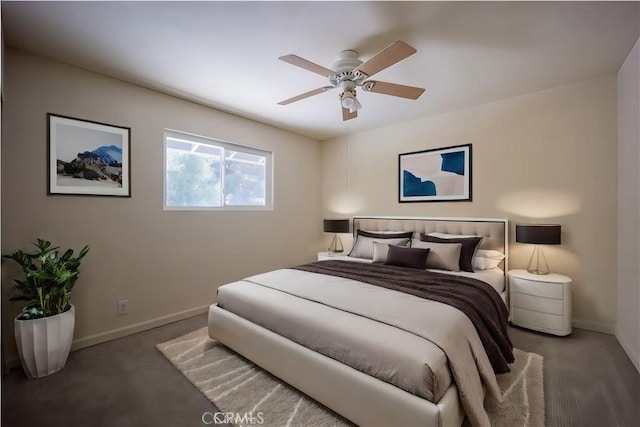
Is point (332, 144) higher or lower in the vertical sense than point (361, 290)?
higher

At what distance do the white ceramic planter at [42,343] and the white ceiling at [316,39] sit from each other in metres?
2.11

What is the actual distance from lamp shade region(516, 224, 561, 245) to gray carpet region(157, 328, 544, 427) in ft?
3.46

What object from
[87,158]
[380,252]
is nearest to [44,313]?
[87,158]

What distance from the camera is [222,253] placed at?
3607 mm

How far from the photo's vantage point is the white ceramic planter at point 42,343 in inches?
78.7

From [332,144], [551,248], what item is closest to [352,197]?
[332,144]

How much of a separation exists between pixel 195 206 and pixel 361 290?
2315mm

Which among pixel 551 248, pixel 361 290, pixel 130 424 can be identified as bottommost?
pixel 130 424

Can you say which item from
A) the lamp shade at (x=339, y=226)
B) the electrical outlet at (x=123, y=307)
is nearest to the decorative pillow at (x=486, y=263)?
the lamp shade at (x=339, y=226)

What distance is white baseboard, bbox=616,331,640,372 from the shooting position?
2139 millimetres

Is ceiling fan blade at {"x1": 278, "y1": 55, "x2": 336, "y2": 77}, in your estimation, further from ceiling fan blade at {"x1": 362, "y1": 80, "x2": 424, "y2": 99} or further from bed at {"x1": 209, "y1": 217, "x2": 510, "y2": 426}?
bed at {"x1": 209, "y1": 217, "x2": 510, "y2": 426}

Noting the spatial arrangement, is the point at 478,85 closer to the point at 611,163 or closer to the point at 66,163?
the point at 611,163

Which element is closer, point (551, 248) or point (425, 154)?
point (551, 248)

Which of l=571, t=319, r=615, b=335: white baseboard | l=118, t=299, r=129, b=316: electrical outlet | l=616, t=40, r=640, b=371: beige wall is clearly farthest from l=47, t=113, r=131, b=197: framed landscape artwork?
l=571, t=319, r=615, b=335: white baseboard
